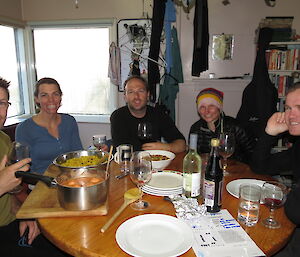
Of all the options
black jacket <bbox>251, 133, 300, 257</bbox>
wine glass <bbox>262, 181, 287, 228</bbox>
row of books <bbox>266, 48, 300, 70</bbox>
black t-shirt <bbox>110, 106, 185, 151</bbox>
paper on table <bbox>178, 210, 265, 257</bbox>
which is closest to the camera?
paper on table <bbox>178, 210, 265, 257</bbox>

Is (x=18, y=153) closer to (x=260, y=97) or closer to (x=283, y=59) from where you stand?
(x=260, y=97)

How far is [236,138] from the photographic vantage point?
6.87ft

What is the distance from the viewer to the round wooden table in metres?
0.92

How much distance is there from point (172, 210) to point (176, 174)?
1.14 ft

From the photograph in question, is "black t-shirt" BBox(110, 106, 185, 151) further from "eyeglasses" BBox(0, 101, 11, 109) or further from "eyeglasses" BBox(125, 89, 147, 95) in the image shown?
"eyeglasses" BBox(0, 101, 11, 109)

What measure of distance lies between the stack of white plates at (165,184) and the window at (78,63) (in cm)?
281

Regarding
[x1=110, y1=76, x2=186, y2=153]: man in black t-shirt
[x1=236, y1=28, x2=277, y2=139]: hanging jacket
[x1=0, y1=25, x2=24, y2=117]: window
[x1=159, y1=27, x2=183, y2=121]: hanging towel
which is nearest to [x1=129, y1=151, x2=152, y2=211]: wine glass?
[x1=110, y1=76, x2=186, y2=153]: man in black t-shirt

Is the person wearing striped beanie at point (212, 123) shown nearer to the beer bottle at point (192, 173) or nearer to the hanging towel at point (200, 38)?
the beer bottle at point (192, 173)

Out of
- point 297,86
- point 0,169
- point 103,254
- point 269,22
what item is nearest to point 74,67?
point 269,22

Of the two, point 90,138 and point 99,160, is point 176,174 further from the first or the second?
point 90,138

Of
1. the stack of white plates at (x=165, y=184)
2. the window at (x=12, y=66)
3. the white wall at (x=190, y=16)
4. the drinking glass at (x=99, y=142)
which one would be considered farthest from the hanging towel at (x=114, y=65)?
the stack of white plates at (x=165, y=184)

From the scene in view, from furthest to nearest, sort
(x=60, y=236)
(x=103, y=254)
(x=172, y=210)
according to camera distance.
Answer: (x=172, y=210) < (x=60, y=236) < (x=103, y=254)

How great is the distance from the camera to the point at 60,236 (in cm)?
99

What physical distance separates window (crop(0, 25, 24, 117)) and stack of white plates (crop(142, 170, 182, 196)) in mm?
3430
